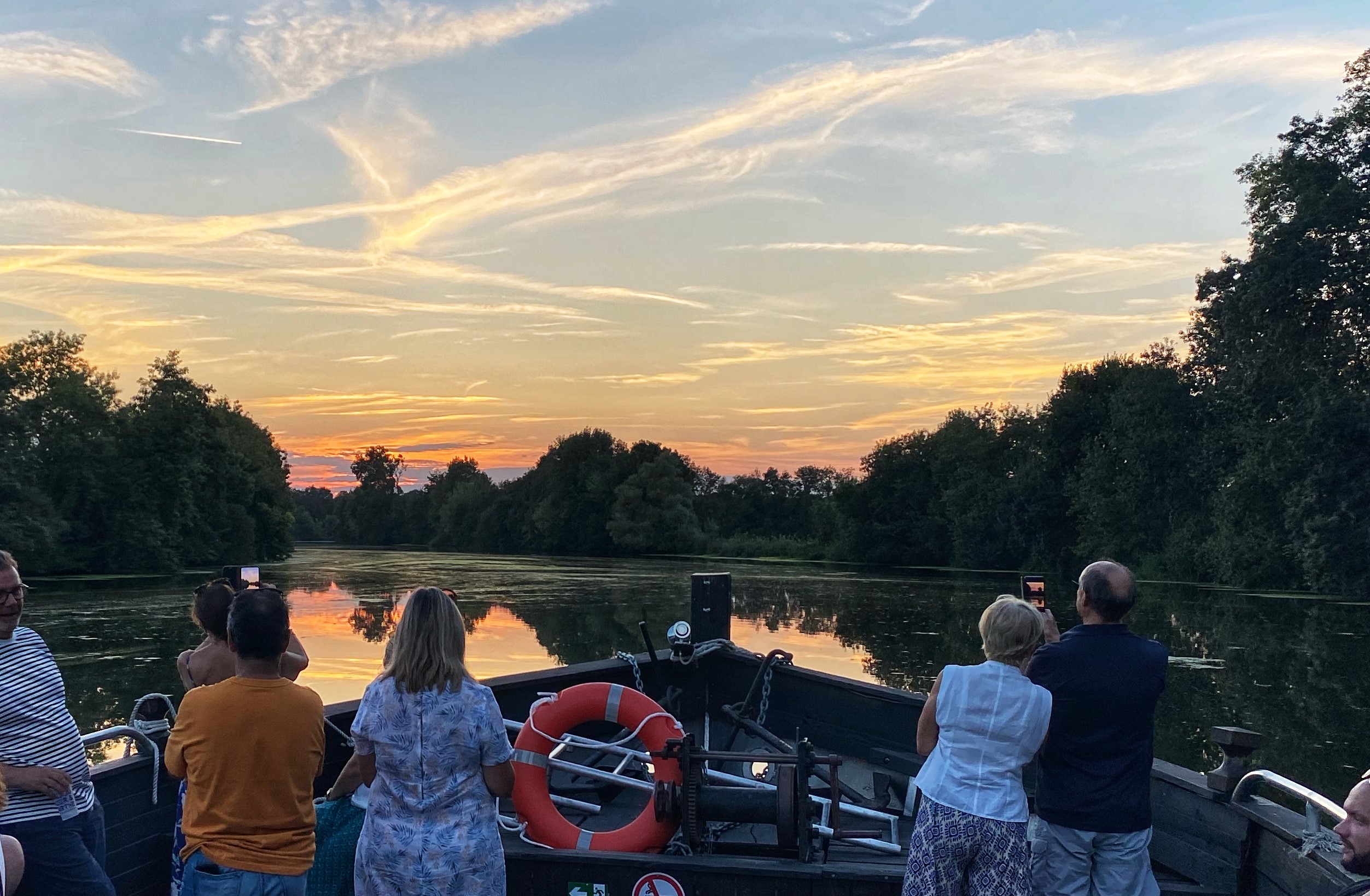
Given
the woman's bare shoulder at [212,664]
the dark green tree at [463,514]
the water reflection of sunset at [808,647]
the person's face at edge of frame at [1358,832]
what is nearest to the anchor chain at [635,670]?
the woman's bare shoulder at [212,664]

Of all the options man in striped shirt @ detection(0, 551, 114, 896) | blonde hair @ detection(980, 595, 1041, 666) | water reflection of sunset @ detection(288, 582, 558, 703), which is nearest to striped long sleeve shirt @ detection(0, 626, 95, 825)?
man in striped shirt @ detection(0, 551, 114, 896)

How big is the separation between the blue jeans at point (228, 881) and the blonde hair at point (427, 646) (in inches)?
22.0

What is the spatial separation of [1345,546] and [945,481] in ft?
90.0

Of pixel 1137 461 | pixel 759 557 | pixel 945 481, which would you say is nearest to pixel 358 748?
pixel 1137 461

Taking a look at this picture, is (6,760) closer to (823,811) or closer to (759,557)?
(823,811)

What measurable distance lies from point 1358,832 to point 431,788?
1915 millimetres

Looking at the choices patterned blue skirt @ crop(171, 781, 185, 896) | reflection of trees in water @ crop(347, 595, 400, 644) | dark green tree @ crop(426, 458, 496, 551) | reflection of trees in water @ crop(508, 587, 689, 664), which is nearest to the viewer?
patterned blue skirt @ crop(171, 781, 185, 896)

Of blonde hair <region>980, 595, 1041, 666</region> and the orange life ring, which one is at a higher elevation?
blonde hair <region>980, 595, 1041, 666</region>

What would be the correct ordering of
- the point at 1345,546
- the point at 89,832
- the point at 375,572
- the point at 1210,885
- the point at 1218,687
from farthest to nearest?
the point at 375,572 → the point at 1345,546 → the point at 1218,687 → the point at 1210,885 → the point at 89,832

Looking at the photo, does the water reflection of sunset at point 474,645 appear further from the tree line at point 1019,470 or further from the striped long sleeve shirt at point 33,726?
the tree line at point 1019,470

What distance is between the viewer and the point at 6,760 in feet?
8.78

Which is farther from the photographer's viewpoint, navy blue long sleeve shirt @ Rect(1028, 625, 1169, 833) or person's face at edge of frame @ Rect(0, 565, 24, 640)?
navy blue long sleeve shirt @ Rect(1028, 625, 1169, 833)

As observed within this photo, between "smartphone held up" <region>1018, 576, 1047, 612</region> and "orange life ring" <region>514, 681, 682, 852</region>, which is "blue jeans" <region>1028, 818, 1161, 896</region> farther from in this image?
"orange life ring" <region>514, 681, 682, 852</region>

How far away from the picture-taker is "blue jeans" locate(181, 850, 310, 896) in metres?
2.55
